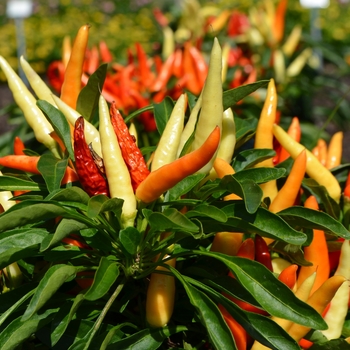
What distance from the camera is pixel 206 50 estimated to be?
3875 mm

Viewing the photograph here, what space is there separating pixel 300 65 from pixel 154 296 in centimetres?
251

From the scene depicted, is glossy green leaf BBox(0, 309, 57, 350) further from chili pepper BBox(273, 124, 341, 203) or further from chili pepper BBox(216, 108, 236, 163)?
chili pepper BBox(273, 124, 341, 203)

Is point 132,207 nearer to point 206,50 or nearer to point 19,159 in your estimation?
point 19,159

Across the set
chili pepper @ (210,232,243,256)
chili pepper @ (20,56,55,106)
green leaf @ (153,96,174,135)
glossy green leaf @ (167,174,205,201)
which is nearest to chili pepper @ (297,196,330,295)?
chili pepper @ (210,232,243,256)

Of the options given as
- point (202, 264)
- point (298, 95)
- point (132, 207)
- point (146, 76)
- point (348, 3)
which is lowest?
point (348, 3)

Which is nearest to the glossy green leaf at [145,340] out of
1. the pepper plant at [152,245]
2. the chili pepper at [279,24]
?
the pepper plant at [152,245]

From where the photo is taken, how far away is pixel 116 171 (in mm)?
1104

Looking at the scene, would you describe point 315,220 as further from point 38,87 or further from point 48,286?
point 38,87

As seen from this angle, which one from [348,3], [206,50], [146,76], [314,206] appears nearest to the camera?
[314,206]

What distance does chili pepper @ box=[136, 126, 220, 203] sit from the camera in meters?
1.02

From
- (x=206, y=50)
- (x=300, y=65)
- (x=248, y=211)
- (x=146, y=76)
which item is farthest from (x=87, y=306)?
(x=206, y=50)

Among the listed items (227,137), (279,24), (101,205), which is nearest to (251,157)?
(227,137)

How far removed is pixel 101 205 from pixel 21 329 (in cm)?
23

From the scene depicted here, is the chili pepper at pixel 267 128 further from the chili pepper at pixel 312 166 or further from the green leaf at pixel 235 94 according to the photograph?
the green leaf at pixel 235 94
